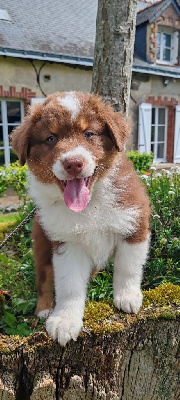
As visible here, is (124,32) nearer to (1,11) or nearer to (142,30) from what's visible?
(1,11)

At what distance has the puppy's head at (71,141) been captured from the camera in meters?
1.80

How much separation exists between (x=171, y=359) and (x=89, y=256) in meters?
0.80

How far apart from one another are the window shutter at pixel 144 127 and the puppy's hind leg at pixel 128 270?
970 centimetres

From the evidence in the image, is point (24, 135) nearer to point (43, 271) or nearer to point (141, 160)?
point (43, 271)

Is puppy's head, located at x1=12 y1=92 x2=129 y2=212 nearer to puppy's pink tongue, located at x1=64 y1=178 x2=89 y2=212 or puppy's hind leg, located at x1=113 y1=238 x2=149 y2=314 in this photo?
puppy's pink tongue, located at x1=64 y1=178 x2=89 y2=212

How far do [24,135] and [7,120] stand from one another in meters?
7.73

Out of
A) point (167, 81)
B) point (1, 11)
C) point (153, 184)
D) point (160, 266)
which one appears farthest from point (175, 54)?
point (160, 266)

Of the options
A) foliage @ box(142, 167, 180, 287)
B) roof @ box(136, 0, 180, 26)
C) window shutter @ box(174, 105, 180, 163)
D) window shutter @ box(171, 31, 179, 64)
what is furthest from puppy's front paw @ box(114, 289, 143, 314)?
window shutter @ box(171, 31, 179, 64)

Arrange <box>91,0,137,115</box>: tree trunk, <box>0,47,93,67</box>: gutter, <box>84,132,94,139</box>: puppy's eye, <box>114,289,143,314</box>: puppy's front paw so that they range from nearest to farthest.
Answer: <box>84,132,94,139</box>: puppy's eye, <box>114,289,143,314</box>: puppy's front paw, <box>91,0,137,115</box>: tree trunk, <box>0,47,93,67</box>: gutter

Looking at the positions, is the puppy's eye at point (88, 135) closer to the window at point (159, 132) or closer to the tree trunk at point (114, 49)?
the tree trunk at point (114, 49)

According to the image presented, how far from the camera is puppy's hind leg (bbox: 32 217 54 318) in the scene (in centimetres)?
250

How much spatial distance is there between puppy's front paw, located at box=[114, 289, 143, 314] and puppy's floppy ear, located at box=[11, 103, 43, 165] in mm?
1021

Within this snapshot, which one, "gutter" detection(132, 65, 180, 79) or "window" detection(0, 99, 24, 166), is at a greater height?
"gutter" detection(132, 65, 180, 79)

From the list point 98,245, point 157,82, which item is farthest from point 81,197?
point 157,82
